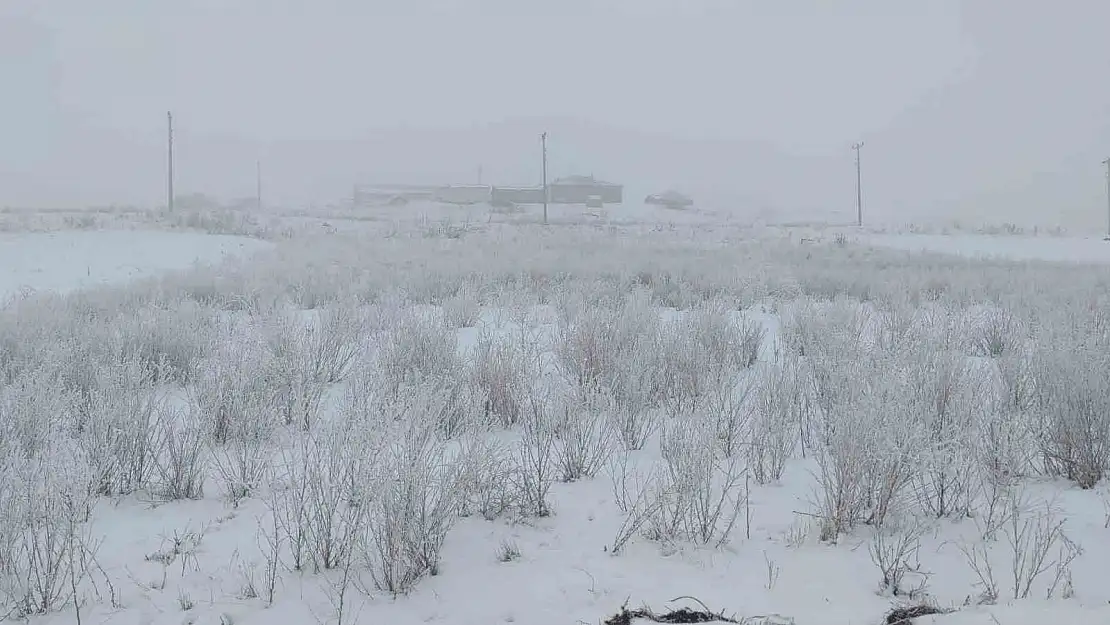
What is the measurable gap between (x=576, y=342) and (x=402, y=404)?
2.60m

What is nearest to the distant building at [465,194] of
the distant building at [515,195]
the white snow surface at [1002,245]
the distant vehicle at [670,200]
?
the distant building at [515,195]

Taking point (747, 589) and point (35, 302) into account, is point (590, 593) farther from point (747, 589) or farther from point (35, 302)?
point (35, 302)

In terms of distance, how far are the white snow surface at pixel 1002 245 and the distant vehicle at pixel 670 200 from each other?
74.0 feet

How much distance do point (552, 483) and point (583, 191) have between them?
53612 mm

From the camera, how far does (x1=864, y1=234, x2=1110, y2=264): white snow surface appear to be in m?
26.5

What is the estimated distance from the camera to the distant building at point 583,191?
55750mm

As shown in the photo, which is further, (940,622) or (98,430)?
(98,430)

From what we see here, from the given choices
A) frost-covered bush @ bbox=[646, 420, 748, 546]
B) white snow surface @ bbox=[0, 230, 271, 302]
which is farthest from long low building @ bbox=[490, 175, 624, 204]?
frost-covered bush @ bbox=[646, 420, 748, 546]

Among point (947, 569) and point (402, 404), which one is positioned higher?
point (402, 404)

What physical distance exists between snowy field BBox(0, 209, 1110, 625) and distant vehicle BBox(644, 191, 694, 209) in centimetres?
5036

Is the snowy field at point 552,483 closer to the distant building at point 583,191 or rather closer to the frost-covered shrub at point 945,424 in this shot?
the frost-covered shrub at point 945,424

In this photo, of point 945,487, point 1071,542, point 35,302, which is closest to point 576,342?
point 945,487

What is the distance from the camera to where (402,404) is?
3520mm

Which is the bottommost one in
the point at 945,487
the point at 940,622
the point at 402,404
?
the point at 940,622
